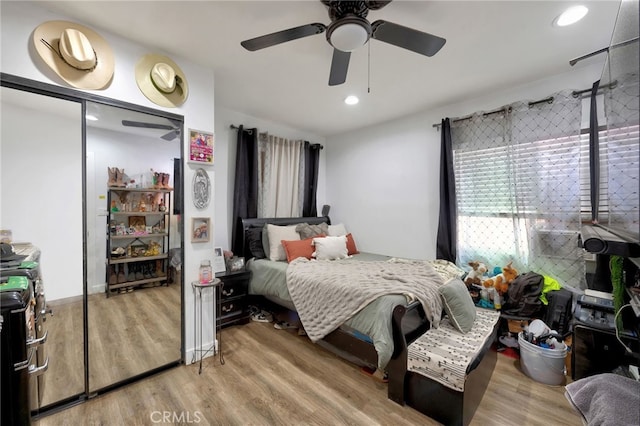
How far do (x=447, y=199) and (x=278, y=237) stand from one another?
2.01 metres

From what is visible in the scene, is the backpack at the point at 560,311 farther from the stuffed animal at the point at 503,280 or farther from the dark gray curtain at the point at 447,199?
the dark gray curtain at the point at 447,199

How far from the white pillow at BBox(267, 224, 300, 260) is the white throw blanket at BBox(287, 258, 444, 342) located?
43cm

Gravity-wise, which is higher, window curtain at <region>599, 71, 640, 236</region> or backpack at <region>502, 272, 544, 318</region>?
window curtain at <region>599, 71, 640, 236</region>

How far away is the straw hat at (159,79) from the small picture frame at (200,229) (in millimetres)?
916

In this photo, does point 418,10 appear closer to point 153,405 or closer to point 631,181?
point 631,181

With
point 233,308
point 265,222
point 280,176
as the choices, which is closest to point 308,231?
point 265,222

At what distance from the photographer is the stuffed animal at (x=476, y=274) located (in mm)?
2611

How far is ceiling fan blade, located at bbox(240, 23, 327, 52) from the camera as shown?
1.42 metres

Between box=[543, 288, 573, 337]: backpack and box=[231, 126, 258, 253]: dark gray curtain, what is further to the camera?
box=[231, 126, 258, 253]: dark gray curtain

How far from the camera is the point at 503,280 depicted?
8.04 feet

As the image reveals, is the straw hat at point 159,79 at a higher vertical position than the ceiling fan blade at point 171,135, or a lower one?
higher

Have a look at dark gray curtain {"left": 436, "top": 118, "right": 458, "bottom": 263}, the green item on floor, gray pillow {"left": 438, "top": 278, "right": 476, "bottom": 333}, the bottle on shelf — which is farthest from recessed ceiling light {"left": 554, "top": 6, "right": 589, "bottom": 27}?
the bottle on shelf

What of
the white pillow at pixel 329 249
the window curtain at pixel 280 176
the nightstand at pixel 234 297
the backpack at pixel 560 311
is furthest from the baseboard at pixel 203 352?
the backpack at pixel 560 311

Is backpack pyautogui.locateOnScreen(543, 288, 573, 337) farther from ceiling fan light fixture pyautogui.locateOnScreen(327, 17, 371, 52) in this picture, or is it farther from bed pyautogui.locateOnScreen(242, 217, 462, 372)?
ceiling fan light fixture pyautogui.locateOnScreen(327, 17, 371, 52)
